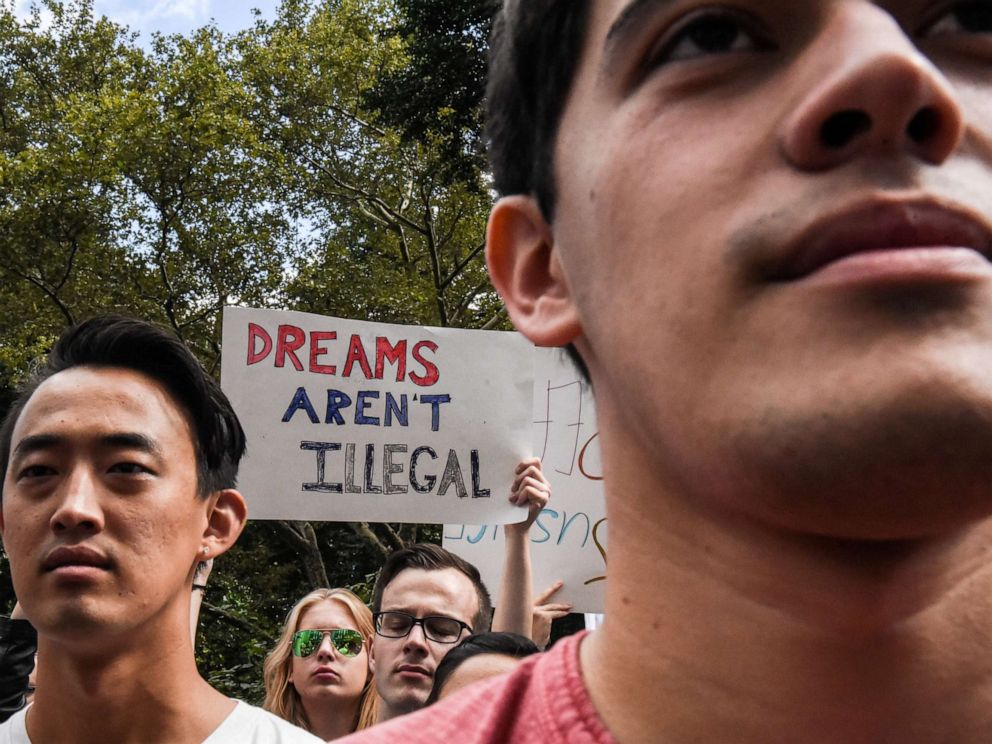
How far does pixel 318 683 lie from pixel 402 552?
0.61 meters

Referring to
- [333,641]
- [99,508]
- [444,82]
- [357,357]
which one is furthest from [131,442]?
[444,82]

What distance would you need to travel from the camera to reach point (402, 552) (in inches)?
165

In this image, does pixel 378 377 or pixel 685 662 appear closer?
pixel 685 662

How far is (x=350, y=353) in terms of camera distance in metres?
4.86

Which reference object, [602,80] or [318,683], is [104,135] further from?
[602,80]

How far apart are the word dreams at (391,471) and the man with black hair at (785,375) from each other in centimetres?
325

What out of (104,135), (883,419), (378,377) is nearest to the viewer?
(883,419)

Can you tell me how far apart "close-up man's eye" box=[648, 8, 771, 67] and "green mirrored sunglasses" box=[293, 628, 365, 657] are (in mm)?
3480

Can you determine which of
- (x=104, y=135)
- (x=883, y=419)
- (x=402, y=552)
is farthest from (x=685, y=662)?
(x=104, y=135)

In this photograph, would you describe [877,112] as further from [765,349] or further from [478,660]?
[478,660]

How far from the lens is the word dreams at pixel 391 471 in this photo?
4.52 meters

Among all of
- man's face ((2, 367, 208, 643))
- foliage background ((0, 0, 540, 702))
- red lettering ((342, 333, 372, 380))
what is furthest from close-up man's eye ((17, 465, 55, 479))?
foliage background ((0, 0, 540, 702))

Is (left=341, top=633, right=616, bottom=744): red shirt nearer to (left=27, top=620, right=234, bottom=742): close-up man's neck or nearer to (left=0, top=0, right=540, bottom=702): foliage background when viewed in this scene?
(left=27, top=620, right=234, bottom=742): close-up man's neck

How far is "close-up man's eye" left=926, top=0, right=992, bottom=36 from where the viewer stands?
1.12m
